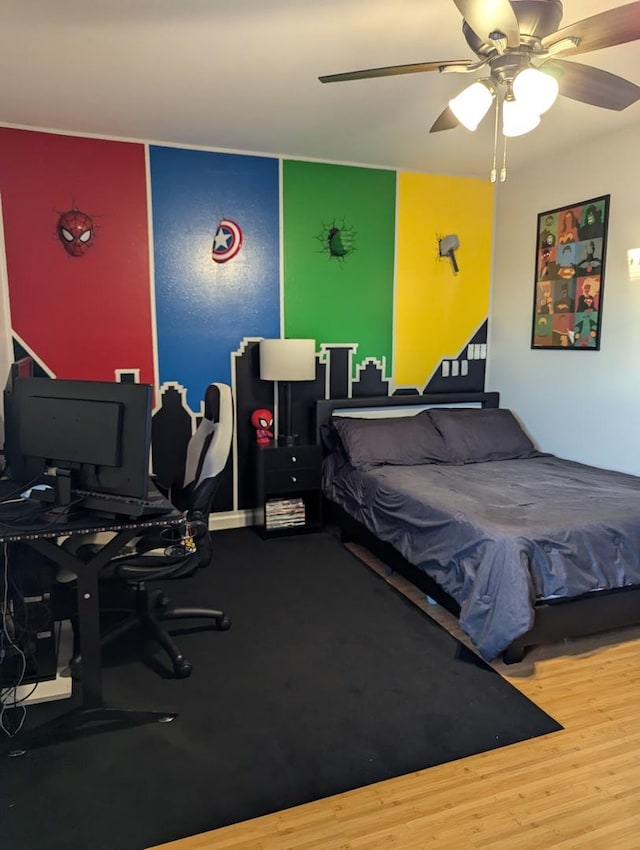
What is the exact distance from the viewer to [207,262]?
4.05 m

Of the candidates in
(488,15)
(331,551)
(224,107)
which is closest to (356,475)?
(331,551)

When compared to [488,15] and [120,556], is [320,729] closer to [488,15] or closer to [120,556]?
[120,556]

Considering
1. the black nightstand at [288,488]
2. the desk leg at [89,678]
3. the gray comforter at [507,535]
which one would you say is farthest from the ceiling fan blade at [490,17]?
the black nightstand at [288,488]

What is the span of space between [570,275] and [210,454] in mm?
2877

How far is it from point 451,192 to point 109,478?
12.0 ft

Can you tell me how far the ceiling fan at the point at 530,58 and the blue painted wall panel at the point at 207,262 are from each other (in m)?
2.05

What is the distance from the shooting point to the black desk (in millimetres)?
2010

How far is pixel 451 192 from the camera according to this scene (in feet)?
15.1

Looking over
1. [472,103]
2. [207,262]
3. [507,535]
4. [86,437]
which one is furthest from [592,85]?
[207,262]

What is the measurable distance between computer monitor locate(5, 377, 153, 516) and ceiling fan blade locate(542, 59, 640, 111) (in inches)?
72.8

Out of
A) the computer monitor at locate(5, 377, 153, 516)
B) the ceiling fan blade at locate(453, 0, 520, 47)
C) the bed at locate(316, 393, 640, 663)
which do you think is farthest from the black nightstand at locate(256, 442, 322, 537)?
the ceiling fan blade at locate(453, 0, 520, 47)

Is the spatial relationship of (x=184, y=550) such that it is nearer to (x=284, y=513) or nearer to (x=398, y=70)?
(x=284, y=513)

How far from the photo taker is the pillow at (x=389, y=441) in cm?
395

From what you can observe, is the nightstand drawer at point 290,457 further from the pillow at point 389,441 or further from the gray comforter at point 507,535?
the gray comforter at point 507,535
